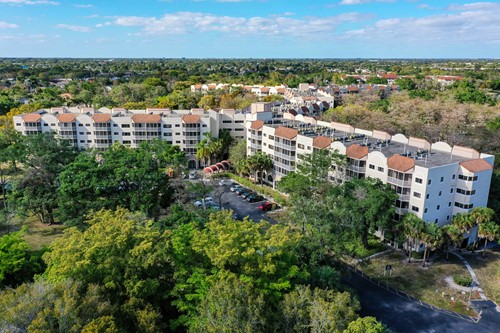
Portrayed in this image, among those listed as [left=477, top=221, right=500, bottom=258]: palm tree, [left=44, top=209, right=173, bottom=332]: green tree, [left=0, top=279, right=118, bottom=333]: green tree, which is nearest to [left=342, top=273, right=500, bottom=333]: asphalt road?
[left=477, top=221, right=500, bottom=258]: palm tree

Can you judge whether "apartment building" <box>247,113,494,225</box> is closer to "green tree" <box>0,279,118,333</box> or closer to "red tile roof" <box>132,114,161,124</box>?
"red tile roof" <box>132,114,161,124</box>

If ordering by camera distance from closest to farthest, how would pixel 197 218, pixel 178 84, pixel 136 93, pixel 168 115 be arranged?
pixel 197 218 < pixel 168 115 < pixel 136 93 < pixel 178 84

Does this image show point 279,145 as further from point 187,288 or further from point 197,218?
point 187,288

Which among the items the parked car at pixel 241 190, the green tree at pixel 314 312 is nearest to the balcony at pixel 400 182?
the green tree at pixel 314 312

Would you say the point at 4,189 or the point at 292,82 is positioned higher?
the point at 292,82

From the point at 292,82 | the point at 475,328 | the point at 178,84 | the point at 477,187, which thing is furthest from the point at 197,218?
the point at 292,82
